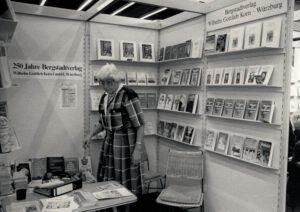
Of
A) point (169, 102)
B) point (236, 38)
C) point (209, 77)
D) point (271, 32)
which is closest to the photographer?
point (271, 32)

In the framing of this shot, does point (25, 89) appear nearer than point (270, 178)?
No

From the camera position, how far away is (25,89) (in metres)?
3.48

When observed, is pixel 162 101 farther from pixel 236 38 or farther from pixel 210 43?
pixel 236 38

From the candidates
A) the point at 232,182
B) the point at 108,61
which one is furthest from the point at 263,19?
the point at 108,61

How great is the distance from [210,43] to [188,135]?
115 centimetres

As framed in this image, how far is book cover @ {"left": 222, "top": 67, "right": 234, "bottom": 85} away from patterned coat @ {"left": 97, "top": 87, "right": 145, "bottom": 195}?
93cm

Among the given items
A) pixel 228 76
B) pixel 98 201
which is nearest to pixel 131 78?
pixel 228 76

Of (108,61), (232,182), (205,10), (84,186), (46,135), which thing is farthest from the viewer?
(108,61)

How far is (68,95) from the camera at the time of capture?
12.2 ft

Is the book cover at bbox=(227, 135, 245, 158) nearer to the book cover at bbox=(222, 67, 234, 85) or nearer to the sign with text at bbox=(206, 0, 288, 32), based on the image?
the book cover at bbox=(222, 67, 234, 85)

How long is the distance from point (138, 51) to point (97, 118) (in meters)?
1.07

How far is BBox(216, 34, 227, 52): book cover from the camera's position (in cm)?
308

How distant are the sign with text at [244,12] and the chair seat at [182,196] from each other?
5.95ft

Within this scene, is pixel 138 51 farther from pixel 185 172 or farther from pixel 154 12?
pixel 154 12
